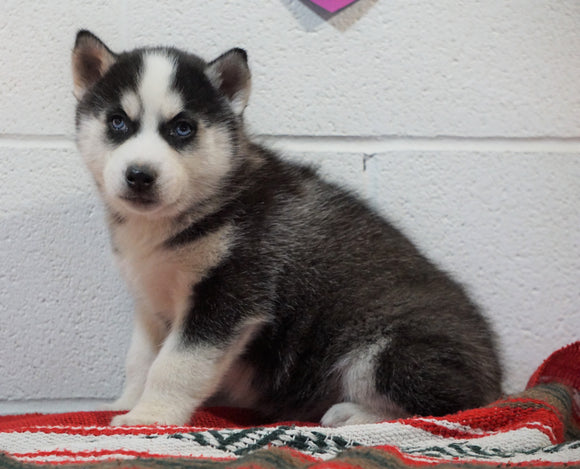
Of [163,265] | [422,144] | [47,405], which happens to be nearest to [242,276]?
[163,265]

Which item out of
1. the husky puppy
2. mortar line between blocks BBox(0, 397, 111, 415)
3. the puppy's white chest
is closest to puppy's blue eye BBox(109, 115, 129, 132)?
the husky puppy

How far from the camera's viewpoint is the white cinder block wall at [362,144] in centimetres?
255

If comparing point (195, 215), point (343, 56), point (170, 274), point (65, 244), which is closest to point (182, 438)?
point (170, 274)

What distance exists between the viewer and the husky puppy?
75.5 inches

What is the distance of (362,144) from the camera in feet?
8.61

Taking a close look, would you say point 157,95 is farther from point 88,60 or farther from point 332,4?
point 332,4

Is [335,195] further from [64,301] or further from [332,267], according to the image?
[64,301]

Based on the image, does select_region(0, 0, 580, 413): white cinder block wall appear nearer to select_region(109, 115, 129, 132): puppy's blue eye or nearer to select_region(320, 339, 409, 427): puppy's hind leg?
select_region(109, 115, 129, 132): puppy's blue eye

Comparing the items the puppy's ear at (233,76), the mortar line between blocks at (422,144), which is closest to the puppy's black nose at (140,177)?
the puppy's ear at (233,76)

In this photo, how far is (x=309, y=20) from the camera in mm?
2578

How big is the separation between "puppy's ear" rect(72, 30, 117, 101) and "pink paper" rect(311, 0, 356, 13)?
888 mm

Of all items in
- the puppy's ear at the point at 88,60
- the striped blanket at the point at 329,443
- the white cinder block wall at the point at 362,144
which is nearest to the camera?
the striped blanket at the point at 329,443

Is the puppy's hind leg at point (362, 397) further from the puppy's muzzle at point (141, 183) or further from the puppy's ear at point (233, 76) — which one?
the puppy's ear at point (233, 76)

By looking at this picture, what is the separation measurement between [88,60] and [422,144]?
4.45 feet
